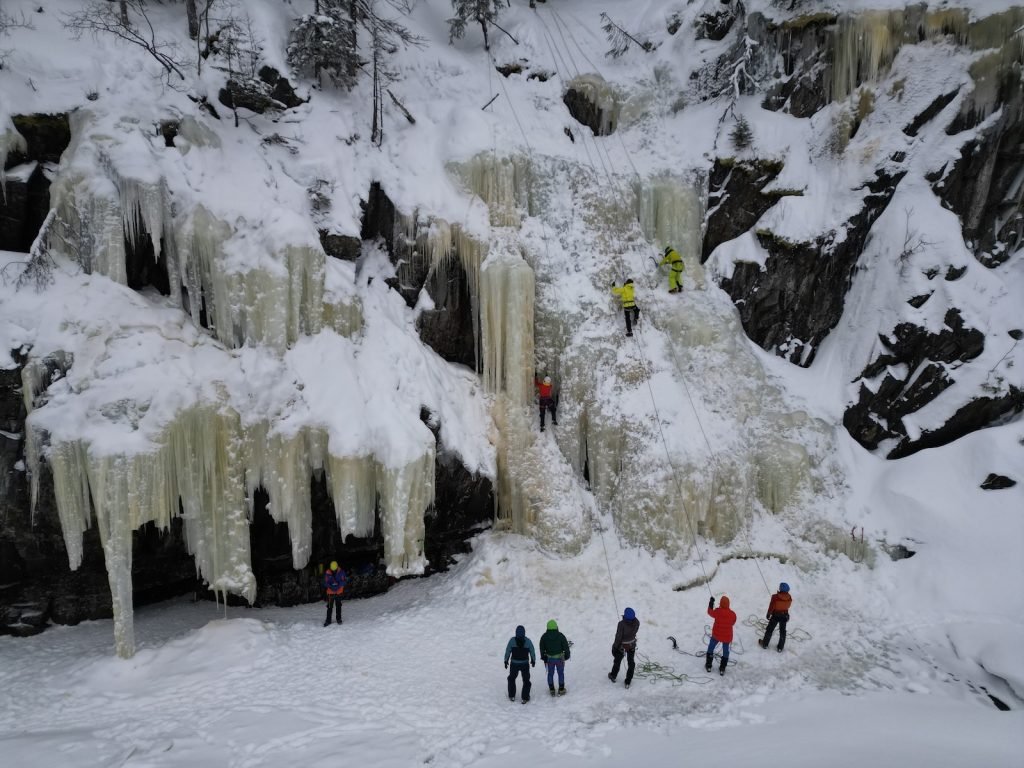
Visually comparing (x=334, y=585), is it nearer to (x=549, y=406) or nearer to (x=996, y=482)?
(x=549, y=406)

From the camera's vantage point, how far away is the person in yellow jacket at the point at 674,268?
1209cm

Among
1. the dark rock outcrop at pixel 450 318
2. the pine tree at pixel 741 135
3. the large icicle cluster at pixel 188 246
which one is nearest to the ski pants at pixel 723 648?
the dark rock outcrop at pixel 450 318

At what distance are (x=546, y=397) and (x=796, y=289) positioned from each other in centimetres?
612

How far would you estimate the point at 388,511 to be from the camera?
911cm

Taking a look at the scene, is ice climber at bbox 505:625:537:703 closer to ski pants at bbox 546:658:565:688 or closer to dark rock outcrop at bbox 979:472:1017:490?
ski pants at bbox 546:658:565:688

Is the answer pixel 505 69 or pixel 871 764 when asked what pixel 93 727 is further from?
pixel 505 69

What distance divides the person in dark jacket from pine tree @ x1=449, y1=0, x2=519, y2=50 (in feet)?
46.8

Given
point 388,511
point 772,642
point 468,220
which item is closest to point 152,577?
point 388,511

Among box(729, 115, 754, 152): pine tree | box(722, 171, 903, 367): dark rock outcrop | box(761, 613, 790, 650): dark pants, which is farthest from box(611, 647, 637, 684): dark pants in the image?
box(729, 115, 754, 152): pine tree

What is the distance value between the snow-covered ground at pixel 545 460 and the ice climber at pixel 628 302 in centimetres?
33

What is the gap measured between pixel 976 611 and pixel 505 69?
14.9 meters

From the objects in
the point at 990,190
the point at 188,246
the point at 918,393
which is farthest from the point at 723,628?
the point at 990,190

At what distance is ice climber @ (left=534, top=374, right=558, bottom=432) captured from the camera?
1112 cm

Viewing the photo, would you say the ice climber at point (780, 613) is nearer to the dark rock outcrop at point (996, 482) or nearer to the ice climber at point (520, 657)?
the ice climber at point (520, 657)
